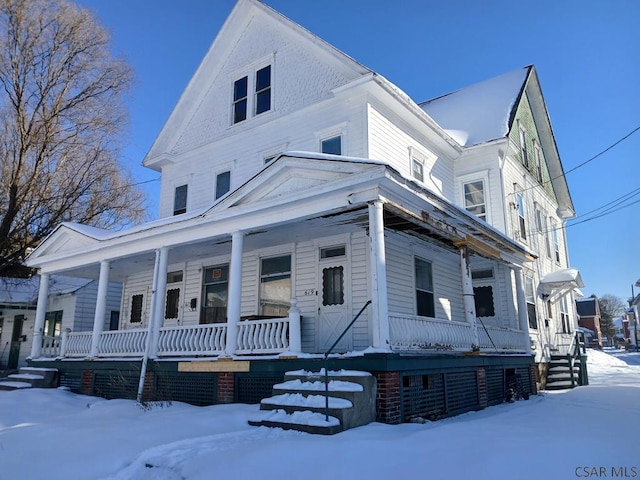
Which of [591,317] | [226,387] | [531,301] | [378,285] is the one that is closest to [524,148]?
[531,301]

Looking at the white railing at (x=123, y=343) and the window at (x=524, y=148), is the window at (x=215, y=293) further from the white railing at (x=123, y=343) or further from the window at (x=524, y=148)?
the window at (x=524, y=148)

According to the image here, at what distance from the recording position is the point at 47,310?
21.1m

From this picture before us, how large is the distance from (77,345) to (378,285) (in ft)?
30.8

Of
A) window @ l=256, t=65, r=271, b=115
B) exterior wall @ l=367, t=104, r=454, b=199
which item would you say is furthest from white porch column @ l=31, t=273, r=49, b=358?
exterior wall @ l=367, t=104, r=454, b=199

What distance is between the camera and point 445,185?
1516 cm

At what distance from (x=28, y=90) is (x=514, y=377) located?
73.7 feet

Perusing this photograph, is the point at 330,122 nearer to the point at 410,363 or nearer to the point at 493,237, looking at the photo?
the point at 493,237

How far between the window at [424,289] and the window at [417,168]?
244 cm

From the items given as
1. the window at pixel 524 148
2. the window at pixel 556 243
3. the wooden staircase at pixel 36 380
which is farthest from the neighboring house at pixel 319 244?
the window at pixel 556 243

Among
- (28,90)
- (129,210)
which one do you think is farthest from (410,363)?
(129,210)

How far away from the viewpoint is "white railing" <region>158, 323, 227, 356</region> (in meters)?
10.5

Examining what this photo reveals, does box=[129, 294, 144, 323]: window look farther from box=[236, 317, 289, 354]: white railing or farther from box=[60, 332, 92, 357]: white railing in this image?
box=[236, 317, 289, 354]: white railing

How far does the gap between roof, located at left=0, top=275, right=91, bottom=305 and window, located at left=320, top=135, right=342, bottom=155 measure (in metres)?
12.6

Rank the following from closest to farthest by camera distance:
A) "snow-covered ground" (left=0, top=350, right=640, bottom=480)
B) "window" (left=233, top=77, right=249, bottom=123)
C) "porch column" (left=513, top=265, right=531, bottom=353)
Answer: "snow-covered ground" (left=0, top=350, right=640, bottom=480) → "porch column" (left=513, top=265, right=531, bottom=353) → "window" (left=233, top=77, right=249, bottom=123)
